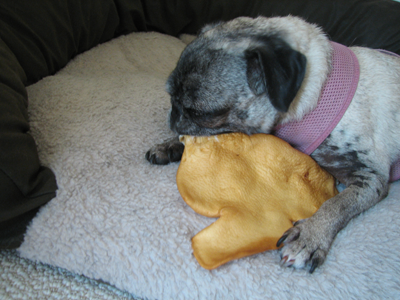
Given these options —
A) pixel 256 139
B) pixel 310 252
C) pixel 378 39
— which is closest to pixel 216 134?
pixel 256 139

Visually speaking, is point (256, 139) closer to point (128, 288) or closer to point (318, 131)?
point (318, 131)

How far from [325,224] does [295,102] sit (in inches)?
24.9

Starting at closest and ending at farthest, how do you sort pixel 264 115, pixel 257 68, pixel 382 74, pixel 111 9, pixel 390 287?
pixel 390 287, pixel 257 68, pixel 264 115, pixel 382 74, pixel 111 9

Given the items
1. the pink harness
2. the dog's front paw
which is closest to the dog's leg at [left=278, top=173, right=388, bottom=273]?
the dog's front paw

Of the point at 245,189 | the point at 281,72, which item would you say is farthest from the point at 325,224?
the point at 281,72

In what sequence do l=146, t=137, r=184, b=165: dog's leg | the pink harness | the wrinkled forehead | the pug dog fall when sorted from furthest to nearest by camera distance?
l=146, t=137, r=184, b=165: dog's leg
the pink harness
the wrinkled forehead
the pug dog

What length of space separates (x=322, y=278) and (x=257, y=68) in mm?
990

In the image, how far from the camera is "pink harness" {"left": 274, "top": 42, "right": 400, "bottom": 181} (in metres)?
1.59

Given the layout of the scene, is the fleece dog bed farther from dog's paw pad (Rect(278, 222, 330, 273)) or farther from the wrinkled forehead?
the wrinkled forehead

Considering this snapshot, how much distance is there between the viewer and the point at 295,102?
1.58 metres

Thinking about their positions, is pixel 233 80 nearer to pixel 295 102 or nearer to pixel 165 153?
pixel 295 102

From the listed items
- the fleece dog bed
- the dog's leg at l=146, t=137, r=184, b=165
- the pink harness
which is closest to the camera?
the fleece dog bed

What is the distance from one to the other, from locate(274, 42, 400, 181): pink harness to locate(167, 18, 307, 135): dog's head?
0.18 m

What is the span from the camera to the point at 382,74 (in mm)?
1700
